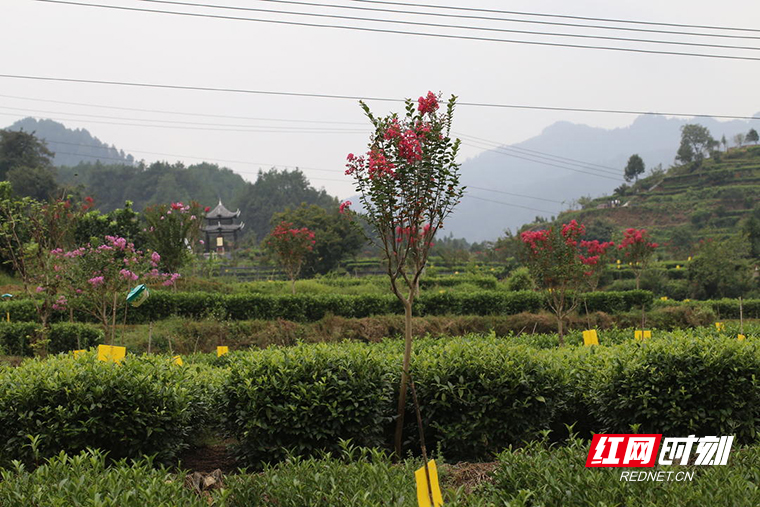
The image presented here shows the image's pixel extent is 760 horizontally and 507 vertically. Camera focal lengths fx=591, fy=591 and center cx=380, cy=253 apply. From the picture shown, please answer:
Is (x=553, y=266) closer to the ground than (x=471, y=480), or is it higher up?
higher up

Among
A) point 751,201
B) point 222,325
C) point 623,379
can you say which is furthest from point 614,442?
point 751,201

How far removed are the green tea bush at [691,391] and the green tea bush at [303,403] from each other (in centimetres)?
174

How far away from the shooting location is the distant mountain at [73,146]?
529 feet

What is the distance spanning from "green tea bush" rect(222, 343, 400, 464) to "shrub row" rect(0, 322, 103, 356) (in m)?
7.00

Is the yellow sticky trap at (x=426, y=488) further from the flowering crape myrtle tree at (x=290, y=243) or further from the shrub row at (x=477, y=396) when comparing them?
the flowering crape myrtle tree at (x=290, y=243)

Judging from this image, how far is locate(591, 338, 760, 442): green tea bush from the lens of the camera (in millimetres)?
4070

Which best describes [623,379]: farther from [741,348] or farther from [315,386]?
[315,386]

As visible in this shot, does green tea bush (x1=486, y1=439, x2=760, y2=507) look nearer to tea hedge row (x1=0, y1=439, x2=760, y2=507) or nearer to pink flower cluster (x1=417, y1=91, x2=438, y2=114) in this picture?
tea hedge row (x1=0, y1=439, x2=760, y2=507)

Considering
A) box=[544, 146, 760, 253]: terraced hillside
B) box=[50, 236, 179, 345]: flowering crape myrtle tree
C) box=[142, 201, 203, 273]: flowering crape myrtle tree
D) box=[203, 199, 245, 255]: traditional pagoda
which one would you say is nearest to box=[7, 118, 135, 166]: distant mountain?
box=[203, 199, 245, 255]: traditional pagoda

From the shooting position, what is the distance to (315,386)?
399cm

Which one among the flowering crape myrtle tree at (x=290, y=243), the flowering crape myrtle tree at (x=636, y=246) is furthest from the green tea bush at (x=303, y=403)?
the flowering crape myrtle tree at (x=636, y=246)

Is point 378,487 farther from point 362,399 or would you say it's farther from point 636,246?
point 636,246

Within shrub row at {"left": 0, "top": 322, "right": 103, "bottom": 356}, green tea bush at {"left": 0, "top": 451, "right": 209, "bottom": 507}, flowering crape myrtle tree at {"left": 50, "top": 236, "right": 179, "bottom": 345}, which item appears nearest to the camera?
green tea bush at {"left": 0, "top": 451, "right": 209, "bottom": 507}

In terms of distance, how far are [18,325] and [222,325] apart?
3556 millimetres
